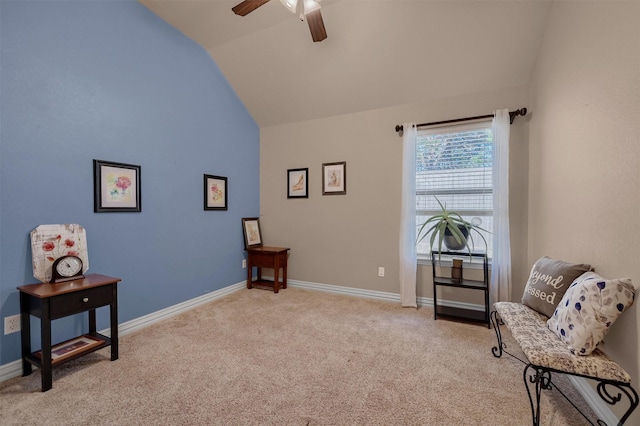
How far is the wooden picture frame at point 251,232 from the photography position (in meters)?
3.85

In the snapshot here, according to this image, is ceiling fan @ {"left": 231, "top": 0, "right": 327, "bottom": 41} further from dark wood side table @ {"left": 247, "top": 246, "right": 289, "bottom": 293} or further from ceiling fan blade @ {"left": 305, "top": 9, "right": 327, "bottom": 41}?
dark wood side table @ {"left": 247, "top": 246, "right": 289, "bottom": 293}

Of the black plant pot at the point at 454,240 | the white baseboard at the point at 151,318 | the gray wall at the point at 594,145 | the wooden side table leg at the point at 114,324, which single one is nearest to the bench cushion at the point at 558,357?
the gray wall at the point at 594,145

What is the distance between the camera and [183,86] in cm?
296

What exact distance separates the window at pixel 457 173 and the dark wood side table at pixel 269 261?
1828mm

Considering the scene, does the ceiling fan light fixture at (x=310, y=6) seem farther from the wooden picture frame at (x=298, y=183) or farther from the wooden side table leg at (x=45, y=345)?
the wooden side table leg at (x=45, y=345)

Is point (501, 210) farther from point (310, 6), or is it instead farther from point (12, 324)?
point (12, 324)

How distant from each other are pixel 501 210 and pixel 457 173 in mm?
610

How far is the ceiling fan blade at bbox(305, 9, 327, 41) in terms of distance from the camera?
200 centimetres

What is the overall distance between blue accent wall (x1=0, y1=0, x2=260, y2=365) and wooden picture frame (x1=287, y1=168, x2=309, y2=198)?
784mm

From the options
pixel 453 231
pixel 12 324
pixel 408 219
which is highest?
pixel 408 219

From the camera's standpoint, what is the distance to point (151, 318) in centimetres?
263

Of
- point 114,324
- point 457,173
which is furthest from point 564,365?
point 114,324

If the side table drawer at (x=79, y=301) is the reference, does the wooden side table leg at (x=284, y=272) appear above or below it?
below

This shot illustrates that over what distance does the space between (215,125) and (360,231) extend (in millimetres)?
2286
